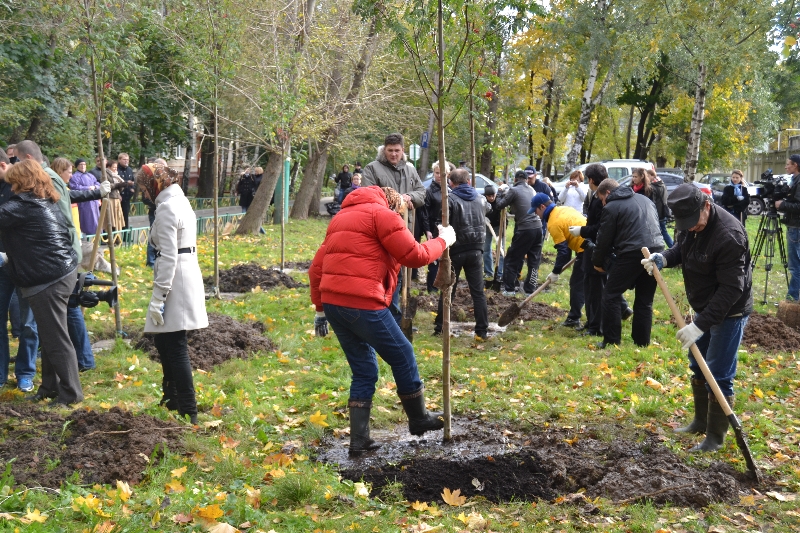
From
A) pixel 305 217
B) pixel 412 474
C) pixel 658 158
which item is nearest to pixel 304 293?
pixel 412 474

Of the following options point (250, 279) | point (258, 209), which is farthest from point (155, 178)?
point (258, 209)

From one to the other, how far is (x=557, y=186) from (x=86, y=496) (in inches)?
879

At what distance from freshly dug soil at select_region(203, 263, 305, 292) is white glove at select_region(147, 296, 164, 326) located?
6.47 metres

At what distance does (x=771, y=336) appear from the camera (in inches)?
373

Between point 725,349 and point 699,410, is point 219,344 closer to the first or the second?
point 699,410

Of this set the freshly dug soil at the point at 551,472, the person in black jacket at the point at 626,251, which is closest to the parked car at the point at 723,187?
the person in black jacket at the point at 626,251

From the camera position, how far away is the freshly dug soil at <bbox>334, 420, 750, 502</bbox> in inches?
194

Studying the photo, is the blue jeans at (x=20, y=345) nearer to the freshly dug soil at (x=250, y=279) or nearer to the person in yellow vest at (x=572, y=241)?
the freshly dug soil at (x=250, y=279)

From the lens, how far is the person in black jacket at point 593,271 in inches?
371

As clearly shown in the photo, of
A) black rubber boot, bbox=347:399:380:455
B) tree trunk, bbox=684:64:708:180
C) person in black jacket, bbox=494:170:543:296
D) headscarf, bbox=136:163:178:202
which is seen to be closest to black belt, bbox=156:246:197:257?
headscarf, bbox=136:163:178:202

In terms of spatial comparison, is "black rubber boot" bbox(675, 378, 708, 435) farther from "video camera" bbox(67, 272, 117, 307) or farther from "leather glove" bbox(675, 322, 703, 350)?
"video camera" bbox(67, 272, 117, 307)

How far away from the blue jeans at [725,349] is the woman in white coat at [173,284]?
3729mm

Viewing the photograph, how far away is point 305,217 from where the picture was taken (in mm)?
26141

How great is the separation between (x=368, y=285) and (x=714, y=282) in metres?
2.44
